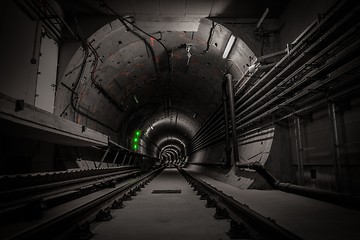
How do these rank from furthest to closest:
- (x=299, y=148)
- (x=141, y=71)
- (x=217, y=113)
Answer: (x=217, y=113) → (x=141, y=71) → (x=299, y=148)

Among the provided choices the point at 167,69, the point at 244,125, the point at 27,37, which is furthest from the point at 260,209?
the point at 167,69

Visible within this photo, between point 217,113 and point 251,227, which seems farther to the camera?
point 217,113

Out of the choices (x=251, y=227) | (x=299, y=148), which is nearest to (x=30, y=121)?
(x=251, y=227)

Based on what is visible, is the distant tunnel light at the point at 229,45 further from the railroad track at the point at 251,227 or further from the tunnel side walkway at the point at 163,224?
the railroad track at the point at 251,227

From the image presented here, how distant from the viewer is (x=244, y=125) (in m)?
8.41

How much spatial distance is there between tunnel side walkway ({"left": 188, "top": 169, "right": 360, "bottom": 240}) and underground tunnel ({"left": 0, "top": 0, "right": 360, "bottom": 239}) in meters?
0.03

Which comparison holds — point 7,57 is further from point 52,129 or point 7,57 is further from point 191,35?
point 191,35

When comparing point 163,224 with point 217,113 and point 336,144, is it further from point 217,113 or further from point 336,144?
point 217,113

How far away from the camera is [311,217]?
344 centimetres

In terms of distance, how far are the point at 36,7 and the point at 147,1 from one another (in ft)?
9.27

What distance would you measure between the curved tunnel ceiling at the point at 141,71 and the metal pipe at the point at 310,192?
141 inches

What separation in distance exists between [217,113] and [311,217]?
336 inches

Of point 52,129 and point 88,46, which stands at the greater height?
point 88,46

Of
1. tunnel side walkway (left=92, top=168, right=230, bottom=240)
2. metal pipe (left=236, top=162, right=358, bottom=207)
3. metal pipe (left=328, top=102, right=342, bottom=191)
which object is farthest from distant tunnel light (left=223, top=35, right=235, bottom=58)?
tunnel side walkway (left=92, top=168, right=230, bottom=240)
